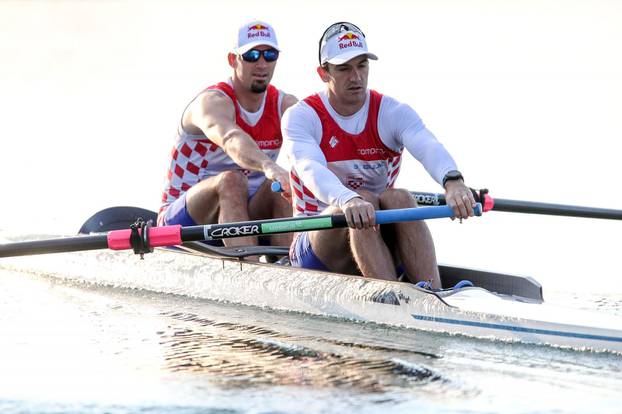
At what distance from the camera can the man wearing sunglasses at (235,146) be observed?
7.40 m

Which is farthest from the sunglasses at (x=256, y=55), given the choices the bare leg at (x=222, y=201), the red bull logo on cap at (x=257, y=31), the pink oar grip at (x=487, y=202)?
the pink oar grip at (x=487, y=202)

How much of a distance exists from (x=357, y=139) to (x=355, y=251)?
0.67 meters

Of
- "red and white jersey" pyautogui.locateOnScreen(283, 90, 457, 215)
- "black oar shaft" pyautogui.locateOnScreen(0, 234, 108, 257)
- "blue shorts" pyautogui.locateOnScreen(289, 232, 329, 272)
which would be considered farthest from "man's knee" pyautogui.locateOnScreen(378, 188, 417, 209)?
"black oar shaft" pyautogui.locateOnScreen(0, 234, 108, 257)

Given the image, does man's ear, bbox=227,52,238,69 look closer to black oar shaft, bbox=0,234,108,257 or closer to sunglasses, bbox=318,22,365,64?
sunglasses, bbox=318,22,365,64

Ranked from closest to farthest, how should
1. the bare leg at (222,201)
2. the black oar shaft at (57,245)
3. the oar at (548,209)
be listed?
the black oar shaft at (57,245) < the oar at (548,209) < the bare leg at (222,201)

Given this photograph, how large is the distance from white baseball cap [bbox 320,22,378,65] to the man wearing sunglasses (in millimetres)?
1036

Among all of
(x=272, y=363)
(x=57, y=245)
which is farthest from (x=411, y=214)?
(x=57, y=245)

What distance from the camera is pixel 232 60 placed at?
787 centimetres

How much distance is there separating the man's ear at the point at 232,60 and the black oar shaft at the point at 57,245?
186 centimetres

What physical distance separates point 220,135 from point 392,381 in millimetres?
2996

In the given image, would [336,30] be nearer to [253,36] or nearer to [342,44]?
[342,44]

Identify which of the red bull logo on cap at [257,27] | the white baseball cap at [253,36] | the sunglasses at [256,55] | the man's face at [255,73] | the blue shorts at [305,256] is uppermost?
the red bull logo on cap at [257,27]

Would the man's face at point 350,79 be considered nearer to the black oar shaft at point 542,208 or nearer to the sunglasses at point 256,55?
the black oar shaft at point 542,208

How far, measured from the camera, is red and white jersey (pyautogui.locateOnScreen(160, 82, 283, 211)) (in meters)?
7.75
